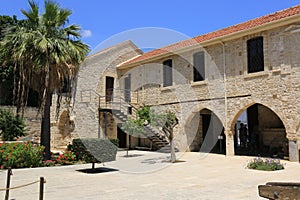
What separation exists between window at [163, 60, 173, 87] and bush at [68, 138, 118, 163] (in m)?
6.97

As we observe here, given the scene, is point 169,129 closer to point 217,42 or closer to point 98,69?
point 217,42

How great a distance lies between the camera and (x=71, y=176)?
32.6ft

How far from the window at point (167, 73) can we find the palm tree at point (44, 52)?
6.74 meters

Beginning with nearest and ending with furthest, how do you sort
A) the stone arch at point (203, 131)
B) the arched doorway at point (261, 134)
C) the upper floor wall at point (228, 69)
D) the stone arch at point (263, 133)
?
the upper floor wall at point (228, 69)
the stone arch at point (263, 133)
the arched doorway at point (261, 134)
the stone arch at point (203, 131)

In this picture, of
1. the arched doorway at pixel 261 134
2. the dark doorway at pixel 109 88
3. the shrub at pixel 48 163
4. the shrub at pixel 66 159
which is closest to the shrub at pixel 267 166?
the arched doorway at pixel 261 134

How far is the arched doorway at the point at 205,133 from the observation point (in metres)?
18.1

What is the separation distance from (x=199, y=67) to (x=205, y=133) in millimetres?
4263

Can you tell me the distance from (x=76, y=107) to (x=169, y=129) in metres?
9.37

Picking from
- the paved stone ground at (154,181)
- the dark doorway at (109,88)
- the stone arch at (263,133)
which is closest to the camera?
the paved stone ground at (154,181)

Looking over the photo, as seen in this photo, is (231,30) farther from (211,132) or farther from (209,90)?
(211,132)

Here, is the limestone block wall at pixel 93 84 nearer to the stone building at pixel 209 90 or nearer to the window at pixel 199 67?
the stone building at pixel 209 90

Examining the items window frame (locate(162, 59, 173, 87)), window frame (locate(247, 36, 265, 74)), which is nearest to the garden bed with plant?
window frame (locate(162, 59, 173, 87))

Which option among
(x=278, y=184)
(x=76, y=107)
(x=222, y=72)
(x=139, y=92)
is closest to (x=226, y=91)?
(x=222, y=72)

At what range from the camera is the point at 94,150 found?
1263 cm
